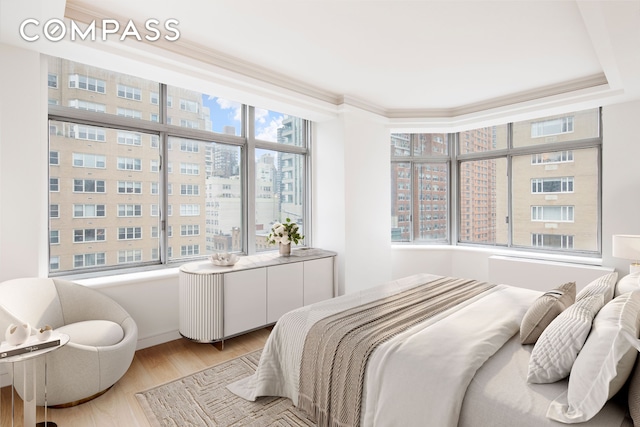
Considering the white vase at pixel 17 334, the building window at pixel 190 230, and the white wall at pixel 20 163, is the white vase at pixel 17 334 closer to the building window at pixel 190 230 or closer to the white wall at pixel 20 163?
the white wall at pixel 20 163

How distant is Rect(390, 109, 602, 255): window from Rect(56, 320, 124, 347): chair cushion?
416cm

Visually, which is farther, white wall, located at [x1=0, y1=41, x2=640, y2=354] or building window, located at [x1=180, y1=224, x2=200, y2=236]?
building window, located at [x1=180, y1=224, x2=200, y2=236]

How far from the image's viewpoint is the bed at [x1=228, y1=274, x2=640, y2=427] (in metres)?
1.23

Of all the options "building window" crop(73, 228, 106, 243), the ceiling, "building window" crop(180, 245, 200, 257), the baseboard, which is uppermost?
the ceiling

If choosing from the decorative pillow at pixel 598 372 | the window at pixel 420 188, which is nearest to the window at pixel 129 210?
the decorative pillow at pixel 598 372

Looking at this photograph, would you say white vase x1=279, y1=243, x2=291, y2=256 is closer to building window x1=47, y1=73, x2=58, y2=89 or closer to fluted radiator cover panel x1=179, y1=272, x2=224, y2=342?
fluted radiator cover panel x1=179, y1=272, x2=224, y2=342

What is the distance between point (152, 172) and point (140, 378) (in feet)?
6.38

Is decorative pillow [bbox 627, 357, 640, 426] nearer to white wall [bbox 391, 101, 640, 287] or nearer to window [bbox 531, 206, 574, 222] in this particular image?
white wall [bbox 391, 101, 640, 287]

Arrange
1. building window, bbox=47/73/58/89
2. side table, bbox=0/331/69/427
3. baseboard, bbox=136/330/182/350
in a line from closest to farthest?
side table, bbox=0/331/69/427 < building window, bbox=47/73/58/89 < baseboard, bbox=136/330/182/350

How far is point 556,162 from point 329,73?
330 centimetres

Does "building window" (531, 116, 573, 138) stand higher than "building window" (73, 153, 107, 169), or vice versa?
"building window" (531, 116, 573, 138)

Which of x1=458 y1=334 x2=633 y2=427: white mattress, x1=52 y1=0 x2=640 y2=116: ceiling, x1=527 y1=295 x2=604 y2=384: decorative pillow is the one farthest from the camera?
x1=52 y1=0 x2=640 y2=116: ceiling

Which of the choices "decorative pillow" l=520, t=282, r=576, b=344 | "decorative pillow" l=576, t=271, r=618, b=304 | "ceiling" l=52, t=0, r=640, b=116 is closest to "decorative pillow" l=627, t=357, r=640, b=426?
"decorative pillow" l=520, t=282, r=576, b=344

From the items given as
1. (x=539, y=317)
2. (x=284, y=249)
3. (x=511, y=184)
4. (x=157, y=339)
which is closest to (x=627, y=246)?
(x=511, y=184)
